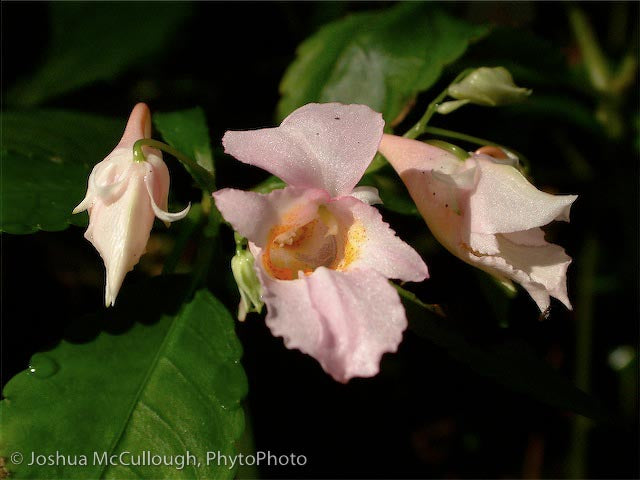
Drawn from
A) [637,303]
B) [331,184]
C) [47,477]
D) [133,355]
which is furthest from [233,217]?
[637,303]

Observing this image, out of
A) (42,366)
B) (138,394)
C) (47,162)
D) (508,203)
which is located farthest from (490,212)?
(47,162)

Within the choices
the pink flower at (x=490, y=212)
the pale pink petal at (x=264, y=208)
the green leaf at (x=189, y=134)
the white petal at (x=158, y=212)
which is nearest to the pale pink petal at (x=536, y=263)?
the pink flower at (x=490, y=212)

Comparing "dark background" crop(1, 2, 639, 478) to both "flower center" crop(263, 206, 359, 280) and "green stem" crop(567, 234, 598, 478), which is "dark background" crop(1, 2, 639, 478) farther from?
"flower center" crop(263, 206, 359, 280)

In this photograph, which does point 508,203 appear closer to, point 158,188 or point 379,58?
point 158,188

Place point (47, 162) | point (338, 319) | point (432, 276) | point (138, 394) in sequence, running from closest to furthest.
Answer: point (338, 319) < point (138, 394) < point (47, 162) < point (432, 276)

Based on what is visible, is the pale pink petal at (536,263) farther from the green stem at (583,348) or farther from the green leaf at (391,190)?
the green stem at (583,348)

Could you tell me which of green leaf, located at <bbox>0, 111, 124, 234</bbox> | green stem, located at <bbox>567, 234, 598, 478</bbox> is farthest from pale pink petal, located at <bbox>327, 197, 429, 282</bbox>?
green stem, located at <bbox>567, 234, 598, 478</bbox>
